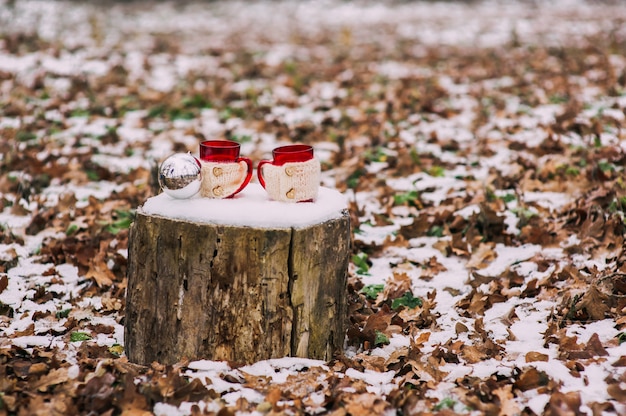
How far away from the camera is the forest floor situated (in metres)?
2.77

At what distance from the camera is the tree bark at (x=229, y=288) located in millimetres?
2873

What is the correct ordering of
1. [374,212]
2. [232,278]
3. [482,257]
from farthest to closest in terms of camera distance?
[374,212], [482,257], [232,278]

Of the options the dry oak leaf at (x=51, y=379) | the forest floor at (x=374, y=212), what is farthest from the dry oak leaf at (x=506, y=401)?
the dry oak leaf at (x=51, y=379)

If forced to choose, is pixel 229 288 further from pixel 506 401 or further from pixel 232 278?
pixel 506 401

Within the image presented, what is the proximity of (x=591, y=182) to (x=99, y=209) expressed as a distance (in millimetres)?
3866

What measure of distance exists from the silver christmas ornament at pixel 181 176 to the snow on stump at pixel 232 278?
0.06 metres

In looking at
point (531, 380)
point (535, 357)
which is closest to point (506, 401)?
point (531, 380)

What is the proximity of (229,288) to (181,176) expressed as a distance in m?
0.57

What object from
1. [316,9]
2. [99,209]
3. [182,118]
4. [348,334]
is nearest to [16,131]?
[182,118]

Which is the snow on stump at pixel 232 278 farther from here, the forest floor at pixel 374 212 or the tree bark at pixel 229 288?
the forest floor at pixel 374 212

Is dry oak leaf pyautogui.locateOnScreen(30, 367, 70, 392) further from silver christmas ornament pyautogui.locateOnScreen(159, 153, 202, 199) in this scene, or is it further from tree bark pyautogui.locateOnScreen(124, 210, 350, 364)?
silver christmas ornament pyautogui.locateOnScreen(159, 153, 202, 199)

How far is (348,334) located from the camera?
341 cm

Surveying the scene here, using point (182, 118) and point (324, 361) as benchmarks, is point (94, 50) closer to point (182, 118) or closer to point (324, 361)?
point (182, 118)

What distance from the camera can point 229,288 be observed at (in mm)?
2895
